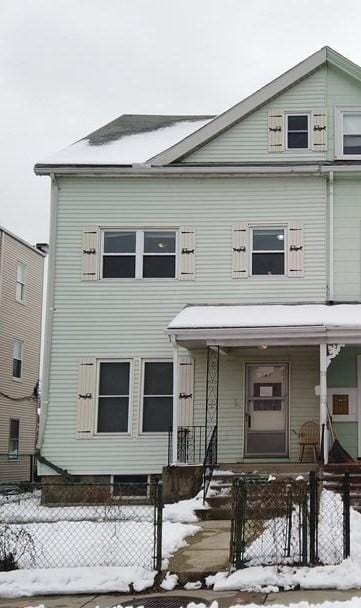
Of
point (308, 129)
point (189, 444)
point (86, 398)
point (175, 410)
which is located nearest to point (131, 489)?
point (189, 444)

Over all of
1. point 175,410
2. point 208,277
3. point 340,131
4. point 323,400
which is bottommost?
point 175,410

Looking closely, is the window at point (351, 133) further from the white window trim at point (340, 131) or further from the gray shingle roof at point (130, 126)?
the gray shingle roof at point (130, 126)

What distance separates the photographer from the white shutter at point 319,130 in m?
15.8

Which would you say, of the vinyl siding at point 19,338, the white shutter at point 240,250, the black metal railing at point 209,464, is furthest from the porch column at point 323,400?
the vinyl siding at point 19,338

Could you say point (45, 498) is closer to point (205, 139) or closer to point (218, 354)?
point (218, 354)

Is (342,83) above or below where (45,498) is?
above

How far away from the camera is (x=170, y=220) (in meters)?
15.7

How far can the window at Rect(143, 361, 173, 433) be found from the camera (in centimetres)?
1514

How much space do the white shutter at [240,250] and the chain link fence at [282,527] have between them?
7431 mm

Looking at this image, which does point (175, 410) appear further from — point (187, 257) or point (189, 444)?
point (187, 257)

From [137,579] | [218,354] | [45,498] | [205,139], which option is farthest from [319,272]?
[137,579]

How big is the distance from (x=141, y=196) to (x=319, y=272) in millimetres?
4087

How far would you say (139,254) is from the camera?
15.7 metres

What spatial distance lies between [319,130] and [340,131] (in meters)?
0.45
